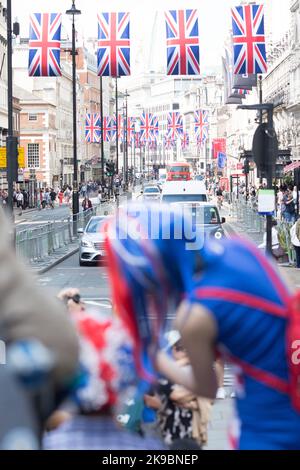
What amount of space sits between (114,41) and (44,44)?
7.68 ft

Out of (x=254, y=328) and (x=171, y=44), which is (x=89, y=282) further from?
(x=254, y=328)

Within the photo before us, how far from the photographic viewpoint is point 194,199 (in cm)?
3362

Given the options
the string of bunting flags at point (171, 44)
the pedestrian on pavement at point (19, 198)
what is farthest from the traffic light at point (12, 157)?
the pedestrian on pavement at point (19, 198)

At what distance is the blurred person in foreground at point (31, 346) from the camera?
79.7 inches

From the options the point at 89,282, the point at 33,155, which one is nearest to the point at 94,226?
the point at 89,282

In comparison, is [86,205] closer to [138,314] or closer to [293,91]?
[293,91]

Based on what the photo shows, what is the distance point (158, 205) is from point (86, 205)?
46.9 metres

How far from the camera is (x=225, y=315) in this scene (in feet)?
7.88

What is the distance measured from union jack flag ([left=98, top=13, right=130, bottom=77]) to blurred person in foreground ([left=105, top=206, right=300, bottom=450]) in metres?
32.5

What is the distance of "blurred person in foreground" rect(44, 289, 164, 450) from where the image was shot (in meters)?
2.32

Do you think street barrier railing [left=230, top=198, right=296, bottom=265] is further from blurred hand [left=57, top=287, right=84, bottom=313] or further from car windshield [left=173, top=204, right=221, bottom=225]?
blurred hand [left=57, top=287, right=84, bottom=313]

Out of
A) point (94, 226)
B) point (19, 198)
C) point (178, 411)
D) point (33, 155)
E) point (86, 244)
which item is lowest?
point (19, 198)

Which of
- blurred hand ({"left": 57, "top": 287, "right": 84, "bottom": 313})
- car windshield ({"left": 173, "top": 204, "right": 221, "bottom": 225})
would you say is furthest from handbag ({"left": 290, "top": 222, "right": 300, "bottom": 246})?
blurred hand ({"left": 57, "top": 287, "right": 84, "bottom": 313})
